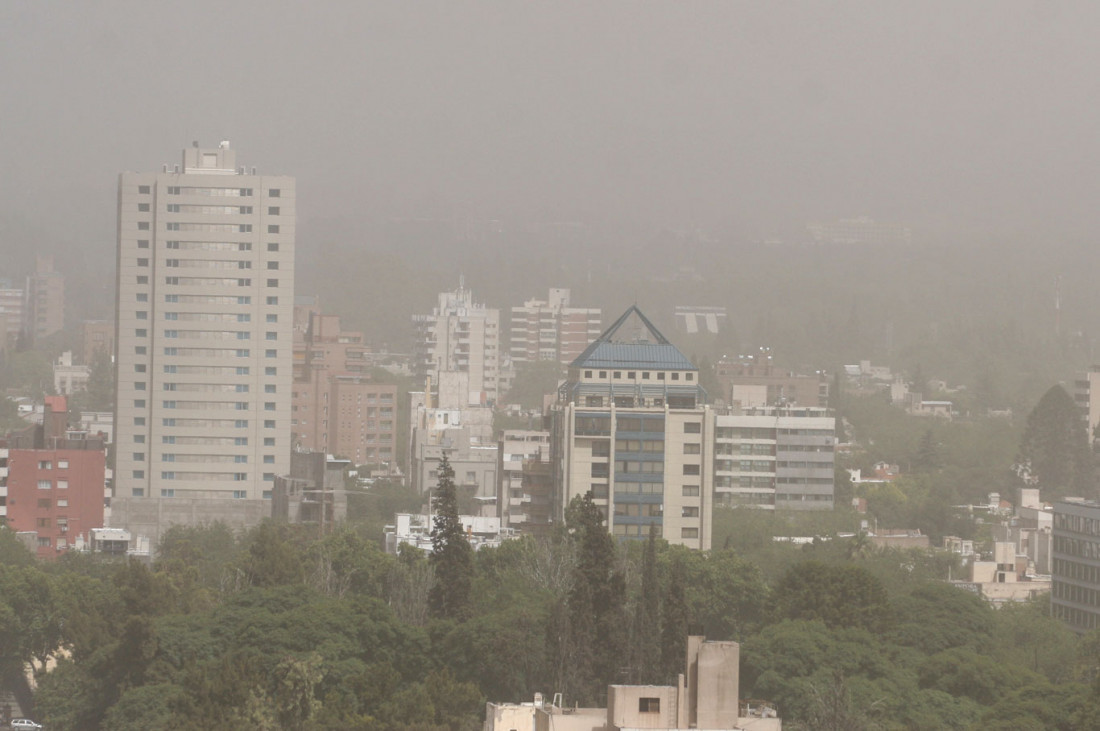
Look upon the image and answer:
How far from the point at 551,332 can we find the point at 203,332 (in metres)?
64.1

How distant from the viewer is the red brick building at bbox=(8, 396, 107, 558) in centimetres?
5812

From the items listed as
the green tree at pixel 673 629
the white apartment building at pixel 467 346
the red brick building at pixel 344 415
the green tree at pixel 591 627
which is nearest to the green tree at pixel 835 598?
the green tree at pixel 673 629

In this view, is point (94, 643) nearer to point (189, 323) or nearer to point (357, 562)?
point (357, 562)

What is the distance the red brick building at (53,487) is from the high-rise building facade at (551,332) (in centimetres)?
6911

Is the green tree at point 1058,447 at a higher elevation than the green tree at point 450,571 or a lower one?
higher

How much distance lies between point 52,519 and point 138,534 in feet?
15.0

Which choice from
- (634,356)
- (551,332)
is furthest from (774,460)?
(551,332)

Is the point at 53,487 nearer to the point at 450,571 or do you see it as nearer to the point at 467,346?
the point at 450,571

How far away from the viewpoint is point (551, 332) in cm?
13200

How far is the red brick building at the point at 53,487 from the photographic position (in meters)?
58.1

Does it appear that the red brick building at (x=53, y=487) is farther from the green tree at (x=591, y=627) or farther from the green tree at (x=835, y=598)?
the green tree at (x=591, y=627)

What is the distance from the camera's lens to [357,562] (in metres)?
41.3

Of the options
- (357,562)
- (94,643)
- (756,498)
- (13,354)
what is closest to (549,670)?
(94,643)

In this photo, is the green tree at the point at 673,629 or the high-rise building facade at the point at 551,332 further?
the high-rise building facade at the point at 551,332
